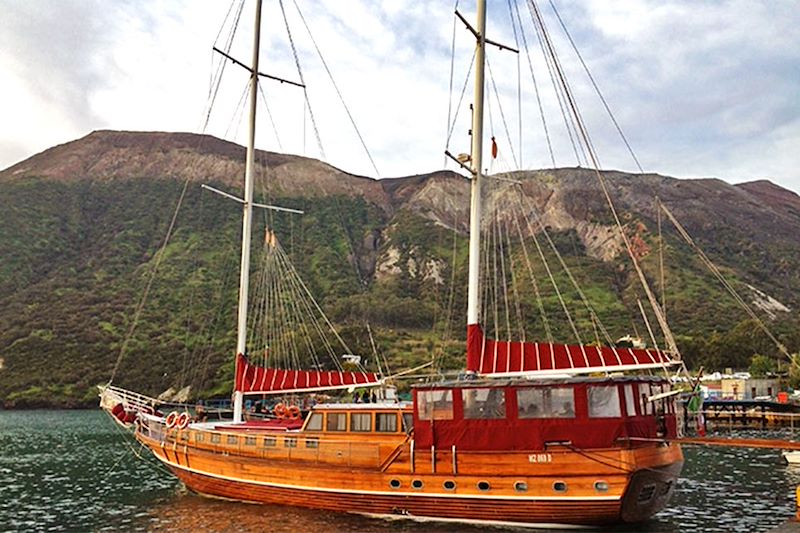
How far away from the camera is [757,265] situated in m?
195

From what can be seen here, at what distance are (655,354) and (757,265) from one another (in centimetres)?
19854

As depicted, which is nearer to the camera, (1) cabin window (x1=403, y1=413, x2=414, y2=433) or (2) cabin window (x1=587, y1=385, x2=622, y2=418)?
(2) cabin window (x1=587, y1=385, x2=622, y2=418)

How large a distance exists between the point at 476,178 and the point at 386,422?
9.05 metres

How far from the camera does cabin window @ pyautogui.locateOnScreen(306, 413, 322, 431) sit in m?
25.5

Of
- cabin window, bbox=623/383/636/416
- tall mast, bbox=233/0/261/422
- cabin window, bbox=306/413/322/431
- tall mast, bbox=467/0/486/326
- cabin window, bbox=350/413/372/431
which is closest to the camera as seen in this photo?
cabin window, bbox=623/383/636/416

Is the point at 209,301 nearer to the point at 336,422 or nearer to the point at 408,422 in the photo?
the point at 336,422

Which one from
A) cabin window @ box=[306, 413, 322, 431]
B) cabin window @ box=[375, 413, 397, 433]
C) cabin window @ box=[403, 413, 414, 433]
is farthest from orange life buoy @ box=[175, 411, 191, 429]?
cabin window @ box=[403, 413, 414, 433]

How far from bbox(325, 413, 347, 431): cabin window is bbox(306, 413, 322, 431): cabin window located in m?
0.36

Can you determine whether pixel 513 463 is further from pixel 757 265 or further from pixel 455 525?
pixel 757 265

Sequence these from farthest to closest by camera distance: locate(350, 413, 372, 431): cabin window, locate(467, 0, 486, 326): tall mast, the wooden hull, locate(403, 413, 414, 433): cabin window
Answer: locate(350, 413, 372, 431): cabin window, locate(403, 413, 414, 433): cabin window, locate(467, 0, 486, 326): tall mast, the wooden hull

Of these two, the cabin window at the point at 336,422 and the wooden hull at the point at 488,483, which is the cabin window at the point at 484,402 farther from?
the cabin window at the point at 336,422

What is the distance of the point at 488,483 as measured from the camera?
21.8 m

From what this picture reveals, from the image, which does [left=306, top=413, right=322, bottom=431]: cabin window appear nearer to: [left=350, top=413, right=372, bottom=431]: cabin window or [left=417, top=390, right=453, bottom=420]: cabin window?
[left=350, top=413, right=372, bottom=431]: cabin window

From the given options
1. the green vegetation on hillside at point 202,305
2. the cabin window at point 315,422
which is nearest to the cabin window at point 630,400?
the cabin window at point 315,422
